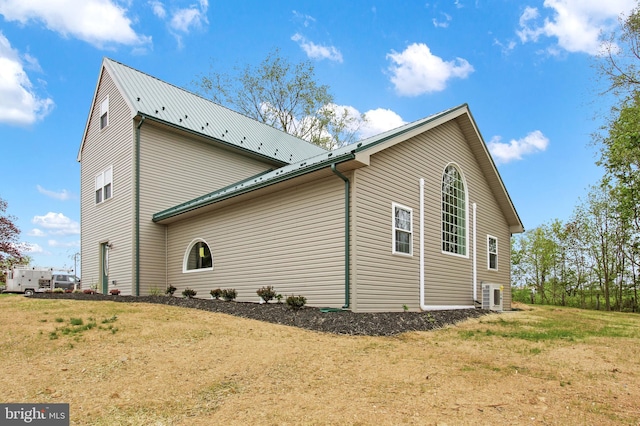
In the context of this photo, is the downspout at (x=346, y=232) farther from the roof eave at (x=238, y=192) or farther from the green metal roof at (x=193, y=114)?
the green metal roof at (x=193, y=114)

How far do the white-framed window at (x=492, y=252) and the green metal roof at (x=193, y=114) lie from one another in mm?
9128

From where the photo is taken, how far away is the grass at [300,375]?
3.93m

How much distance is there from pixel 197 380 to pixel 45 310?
232 inches

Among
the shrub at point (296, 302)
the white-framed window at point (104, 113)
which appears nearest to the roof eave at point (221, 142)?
the white-framed window at point (104, 113)

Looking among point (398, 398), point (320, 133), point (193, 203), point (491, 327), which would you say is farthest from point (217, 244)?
point (320, 133)

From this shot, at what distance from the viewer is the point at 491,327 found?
373 inches

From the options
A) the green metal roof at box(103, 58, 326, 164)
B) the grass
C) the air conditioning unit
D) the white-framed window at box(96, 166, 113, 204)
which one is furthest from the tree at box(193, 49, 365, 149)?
the grass

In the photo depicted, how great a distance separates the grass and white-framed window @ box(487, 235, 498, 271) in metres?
7.23

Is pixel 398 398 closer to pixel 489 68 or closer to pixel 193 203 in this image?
pixel 193 203

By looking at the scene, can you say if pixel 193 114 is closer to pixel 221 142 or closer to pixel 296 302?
pixel 221 142

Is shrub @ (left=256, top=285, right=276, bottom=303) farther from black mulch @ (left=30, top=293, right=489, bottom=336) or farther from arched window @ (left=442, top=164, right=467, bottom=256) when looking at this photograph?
arched window @ (left=442, top=164, right=467, bottom=256)

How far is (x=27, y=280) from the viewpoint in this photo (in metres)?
22.4

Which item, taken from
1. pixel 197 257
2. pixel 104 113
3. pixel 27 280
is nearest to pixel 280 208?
pixel 197 257

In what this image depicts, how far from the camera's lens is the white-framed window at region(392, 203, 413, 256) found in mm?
10211
